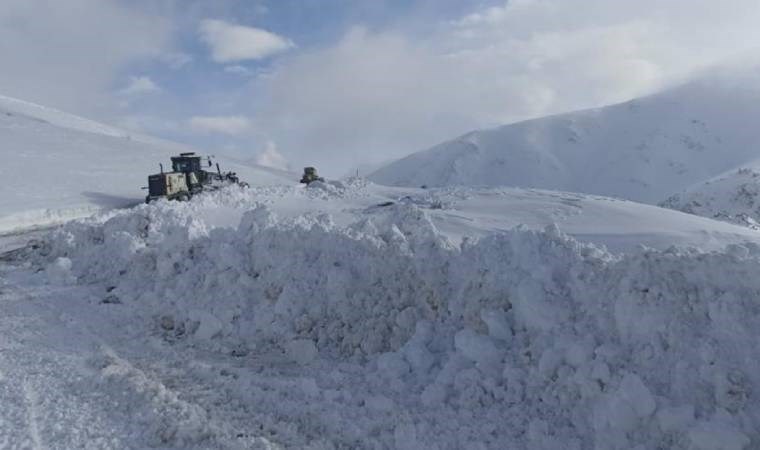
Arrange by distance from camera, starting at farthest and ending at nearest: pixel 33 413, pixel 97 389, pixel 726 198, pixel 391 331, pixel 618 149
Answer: pixel 618 149
pixel 726 198
pixel 391 331
pixel 97 389
pixel 33 413

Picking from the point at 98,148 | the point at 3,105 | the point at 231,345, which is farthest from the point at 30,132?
the point at 231,345

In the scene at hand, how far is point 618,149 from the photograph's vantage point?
122m

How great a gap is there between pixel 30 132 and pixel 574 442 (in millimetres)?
55851

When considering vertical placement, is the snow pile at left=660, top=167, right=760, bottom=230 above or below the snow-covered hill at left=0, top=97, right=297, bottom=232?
below

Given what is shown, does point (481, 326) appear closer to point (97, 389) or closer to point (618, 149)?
point (97, 389)

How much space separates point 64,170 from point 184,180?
1351cm

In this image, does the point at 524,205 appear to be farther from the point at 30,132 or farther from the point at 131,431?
the point at 30,132

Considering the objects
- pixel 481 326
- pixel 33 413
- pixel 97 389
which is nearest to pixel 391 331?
pixel 481 326

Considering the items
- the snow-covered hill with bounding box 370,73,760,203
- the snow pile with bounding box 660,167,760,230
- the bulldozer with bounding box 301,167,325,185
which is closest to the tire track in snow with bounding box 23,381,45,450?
the bulldozer with bounding box 301,167,325,185

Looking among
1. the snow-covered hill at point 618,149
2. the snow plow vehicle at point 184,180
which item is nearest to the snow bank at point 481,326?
the snow plow vehicle at point 184,180

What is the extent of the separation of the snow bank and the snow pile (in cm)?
5528

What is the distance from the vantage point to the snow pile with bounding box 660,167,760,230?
5941 cm

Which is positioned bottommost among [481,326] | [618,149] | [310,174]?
[481,326]

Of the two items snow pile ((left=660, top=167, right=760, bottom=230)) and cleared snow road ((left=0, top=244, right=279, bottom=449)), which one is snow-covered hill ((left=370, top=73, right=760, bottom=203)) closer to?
snow pile ((left=660, top=167, right=760, bottom=230))
